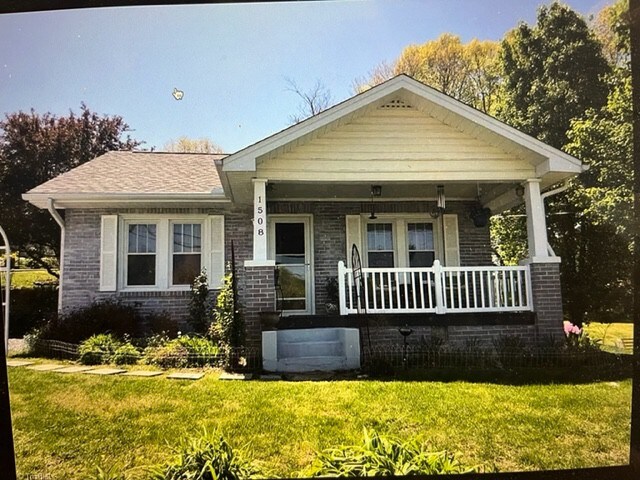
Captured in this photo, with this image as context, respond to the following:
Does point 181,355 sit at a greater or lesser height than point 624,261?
lesser

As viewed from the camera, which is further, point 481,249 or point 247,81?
point 481,249

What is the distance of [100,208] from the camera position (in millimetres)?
7469

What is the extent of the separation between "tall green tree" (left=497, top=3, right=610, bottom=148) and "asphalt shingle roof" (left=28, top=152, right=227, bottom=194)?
17.4 ft

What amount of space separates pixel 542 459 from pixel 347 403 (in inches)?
58.2

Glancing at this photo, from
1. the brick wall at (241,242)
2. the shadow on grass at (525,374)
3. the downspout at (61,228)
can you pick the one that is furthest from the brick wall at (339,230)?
the downspout at (61,228)

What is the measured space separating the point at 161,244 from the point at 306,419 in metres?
4.93

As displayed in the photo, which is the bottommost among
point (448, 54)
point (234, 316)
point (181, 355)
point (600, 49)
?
point (181, 355)

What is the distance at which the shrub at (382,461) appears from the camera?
257 cm

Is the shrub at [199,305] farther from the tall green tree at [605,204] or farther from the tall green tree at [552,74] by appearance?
the tall green tree at [552,74]

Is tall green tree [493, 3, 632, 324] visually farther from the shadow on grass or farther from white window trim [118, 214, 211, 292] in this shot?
white window trim [118, 214, 211, 292]

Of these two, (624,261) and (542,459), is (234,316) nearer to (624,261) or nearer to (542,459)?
(542,459)

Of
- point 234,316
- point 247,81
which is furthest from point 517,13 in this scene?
point 234,316

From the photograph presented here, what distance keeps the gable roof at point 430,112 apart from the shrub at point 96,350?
2.63 meters

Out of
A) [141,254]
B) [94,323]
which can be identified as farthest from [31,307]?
[141,254]
